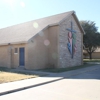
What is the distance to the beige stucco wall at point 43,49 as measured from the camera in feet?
56.1

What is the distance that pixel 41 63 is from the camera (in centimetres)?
1819

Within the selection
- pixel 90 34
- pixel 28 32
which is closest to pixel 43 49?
pixel 28 32

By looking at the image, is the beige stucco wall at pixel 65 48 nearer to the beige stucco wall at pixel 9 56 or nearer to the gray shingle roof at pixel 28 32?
the gray shingle roof at pixel 28 32

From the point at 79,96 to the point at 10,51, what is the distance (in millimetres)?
13271

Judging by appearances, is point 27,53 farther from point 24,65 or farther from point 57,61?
point 57,61

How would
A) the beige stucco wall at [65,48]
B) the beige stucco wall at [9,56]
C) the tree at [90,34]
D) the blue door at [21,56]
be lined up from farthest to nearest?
the tree at [90,34]
the beige stucco wall at [65,48]
the beige stucco wall at [9,56]
the blue door at [21,56]

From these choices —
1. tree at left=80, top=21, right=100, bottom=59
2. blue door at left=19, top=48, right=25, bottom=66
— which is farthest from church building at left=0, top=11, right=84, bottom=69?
tree at left=80, top=21, right=100, bottom=59

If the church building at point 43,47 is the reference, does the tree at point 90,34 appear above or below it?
above

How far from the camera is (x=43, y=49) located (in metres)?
18.4

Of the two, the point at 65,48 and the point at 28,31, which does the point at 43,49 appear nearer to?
the point at 65,48

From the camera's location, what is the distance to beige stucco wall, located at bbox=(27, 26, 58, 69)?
17.1m

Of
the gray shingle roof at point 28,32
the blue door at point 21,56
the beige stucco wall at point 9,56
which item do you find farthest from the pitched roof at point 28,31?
the blue door at point 21,56

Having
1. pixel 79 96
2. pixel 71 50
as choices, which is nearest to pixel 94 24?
pixel 71 50

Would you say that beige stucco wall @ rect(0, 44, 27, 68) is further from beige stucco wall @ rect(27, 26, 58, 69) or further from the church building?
beige stucco wall @ rect(27, 26, 58, 69)
